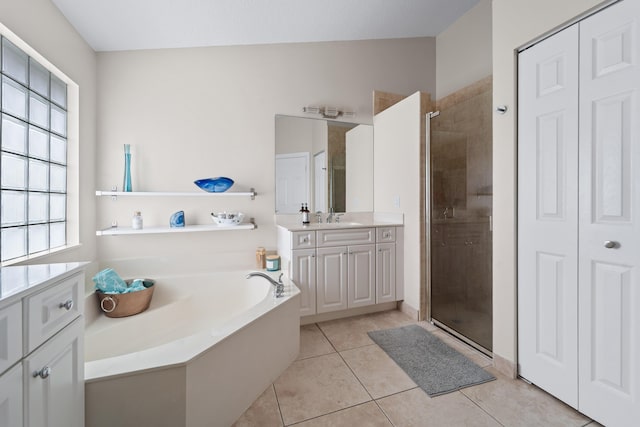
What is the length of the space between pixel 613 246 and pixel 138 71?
3.48 m

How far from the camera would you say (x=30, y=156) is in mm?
1893

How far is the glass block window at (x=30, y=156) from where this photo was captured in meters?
1.70

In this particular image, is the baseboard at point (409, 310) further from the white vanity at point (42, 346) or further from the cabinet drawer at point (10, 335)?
the cabinet drawer at point (10, 335)

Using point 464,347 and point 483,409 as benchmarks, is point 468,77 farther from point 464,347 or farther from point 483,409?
point 483,409

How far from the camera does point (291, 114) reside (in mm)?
2953

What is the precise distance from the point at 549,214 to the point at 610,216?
0.87 feet

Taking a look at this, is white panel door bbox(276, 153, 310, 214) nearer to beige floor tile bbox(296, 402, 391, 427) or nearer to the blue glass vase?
the blue glass vase

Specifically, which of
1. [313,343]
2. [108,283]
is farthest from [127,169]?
[313,343]

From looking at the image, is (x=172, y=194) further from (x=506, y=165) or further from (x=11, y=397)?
(x=506, y=165)

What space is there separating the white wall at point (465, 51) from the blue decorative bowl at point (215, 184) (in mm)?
2583

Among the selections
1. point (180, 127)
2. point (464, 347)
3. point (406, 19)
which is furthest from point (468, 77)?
point (180, 127)

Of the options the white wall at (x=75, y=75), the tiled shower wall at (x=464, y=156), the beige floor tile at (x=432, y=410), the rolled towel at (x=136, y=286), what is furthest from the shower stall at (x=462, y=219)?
the white wall at (x=75, y=75)

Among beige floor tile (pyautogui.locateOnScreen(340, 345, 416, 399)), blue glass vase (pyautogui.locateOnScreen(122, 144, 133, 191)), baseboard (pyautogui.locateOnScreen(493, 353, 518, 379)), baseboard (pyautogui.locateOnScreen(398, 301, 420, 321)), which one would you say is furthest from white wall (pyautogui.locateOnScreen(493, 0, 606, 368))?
blue glass vase (pyautogui.locateOnScreen(122, 144, 133, 191))

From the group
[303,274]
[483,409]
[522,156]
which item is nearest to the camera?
[483,409]
